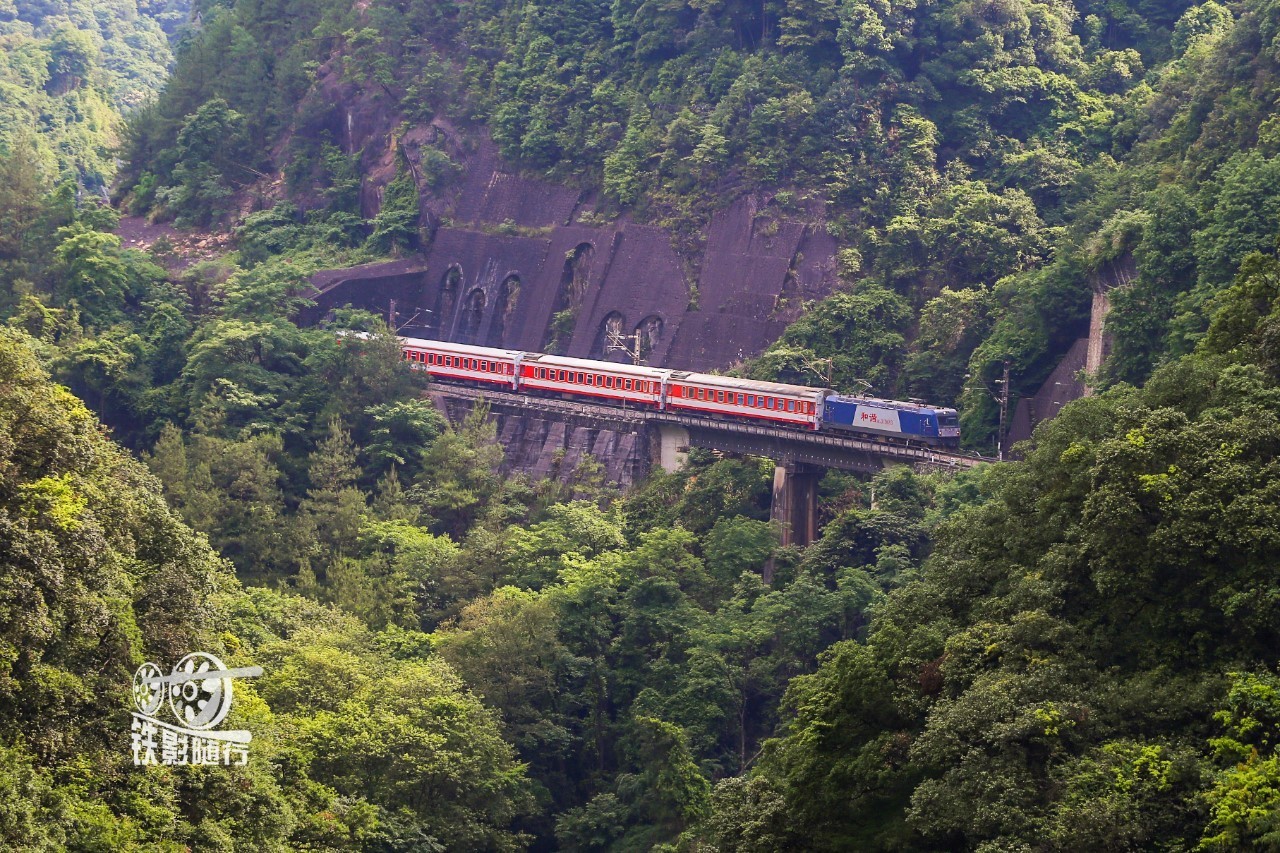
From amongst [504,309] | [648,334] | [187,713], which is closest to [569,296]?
[504,309]

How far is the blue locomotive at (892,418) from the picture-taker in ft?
127

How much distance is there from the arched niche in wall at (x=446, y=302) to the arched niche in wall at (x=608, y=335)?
6.62 m

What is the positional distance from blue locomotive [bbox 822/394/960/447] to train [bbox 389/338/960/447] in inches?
0.9

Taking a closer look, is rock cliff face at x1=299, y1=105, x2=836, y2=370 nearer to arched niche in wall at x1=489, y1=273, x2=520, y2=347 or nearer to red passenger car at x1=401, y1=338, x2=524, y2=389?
arched niche in wall at x1=489, y1=273, x2=520, y2=347

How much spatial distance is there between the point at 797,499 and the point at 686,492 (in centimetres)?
269

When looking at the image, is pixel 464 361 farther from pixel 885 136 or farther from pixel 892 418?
pixel 892 418

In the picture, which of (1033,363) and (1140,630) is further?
(1033,363)

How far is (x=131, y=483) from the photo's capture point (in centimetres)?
2731

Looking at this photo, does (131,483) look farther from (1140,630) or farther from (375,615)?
(1140,630)

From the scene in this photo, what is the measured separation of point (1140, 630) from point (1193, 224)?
52.5ft

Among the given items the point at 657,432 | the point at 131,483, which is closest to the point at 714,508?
the point at 657,432

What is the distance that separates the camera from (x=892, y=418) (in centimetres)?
3894

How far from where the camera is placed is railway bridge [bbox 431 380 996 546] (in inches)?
1528

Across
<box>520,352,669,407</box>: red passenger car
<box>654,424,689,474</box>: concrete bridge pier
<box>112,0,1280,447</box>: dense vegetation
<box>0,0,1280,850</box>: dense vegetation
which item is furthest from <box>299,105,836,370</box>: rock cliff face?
<box>654,424,689,474</box>: concrete bridge pier
